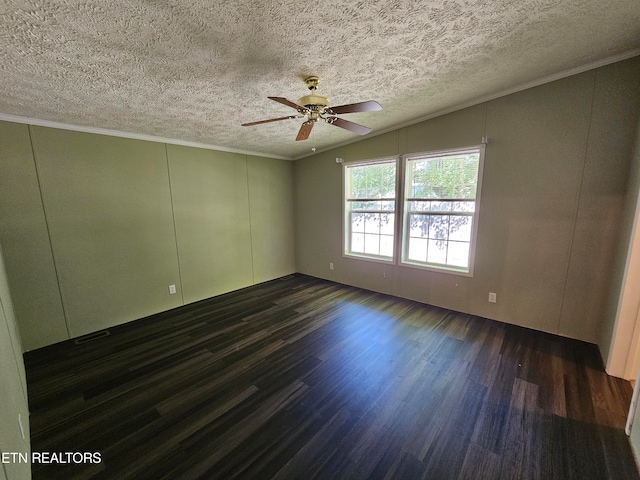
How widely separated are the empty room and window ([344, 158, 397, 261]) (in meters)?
0.06

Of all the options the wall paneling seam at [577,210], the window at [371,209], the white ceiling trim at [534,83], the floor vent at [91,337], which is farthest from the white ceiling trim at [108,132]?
the wall paneling seam at [577,210]

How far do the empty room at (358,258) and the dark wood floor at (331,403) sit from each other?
2 cm

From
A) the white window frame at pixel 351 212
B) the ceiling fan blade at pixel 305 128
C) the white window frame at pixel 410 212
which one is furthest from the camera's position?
the white window frame at pixel 351 212

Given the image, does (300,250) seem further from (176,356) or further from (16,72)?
(16,72)

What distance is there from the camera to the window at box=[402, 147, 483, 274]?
3.29 meters

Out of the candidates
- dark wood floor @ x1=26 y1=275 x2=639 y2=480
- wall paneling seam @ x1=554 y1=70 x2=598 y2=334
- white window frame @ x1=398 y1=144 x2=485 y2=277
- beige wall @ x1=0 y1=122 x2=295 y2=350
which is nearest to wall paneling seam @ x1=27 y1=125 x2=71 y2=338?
beige wall @ x1=0 y1=122 x2=295 y2=350

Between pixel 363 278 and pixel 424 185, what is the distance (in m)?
1.89

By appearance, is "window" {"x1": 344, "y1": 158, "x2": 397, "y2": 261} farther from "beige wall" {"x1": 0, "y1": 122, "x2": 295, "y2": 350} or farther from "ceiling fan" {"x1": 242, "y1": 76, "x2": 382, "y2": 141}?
"ceiling fan" {"x1": 242, "y1": 76, "x2": 382, "y2": 141}

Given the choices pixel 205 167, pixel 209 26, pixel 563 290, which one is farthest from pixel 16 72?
pixel 563 290

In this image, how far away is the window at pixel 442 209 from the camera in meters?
3.29

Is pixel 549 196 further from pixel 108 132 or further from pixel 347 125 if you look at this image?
pixel 108 132

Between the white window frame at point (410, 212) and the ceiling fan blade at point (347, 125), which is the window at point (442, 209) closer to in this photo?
the white window frame at point (410, 212)

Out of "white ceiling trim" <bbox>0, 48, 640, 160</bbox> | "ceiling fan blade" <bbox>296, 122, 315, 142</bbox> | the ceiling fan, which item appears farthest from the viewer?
"white ceiling trim" <bbox>0, 48, 640, 160</bbox>

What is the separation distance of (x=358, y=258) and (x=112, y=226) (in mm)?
3689
